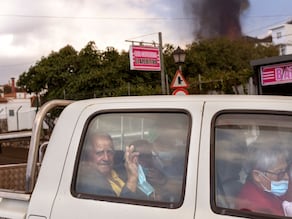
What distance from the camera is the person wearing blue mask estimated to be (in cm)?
207

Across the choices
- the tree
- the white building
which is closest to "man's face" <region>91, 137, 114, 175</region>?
the tree

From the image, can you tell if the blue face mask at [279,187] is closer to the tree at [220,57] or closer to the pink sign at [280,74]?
the pink sign at [280,74]

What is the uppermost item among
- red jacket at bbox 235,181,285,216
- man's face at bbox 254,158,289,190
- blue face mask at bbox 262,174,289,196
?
man's face at bbox 254,158,289,190

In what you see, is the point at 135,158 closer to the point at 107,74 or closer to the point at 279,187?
the point at 279,187

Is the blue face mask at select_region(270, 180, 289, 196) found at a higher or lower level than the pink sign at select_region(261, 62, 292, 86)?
lower

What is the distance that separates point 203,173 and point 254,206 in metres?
0.27

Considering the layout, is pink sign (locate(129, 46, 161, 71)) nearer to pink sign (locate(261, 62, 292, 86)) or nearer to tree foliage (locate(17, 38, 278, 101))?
tree foliage (locate(17, 38, 278, 101))

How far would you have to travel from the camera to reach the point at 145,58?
2672cm

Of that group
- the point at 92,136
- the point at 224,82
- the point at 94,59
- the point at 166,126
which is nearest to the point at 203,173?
the point at 166,126

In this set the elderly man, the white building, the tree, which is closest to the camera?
the elderly man

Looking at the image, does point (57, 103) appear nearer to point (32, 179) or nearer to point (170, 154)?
point (32, 179)

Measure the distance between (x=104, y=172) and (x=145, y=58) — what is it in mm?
24373

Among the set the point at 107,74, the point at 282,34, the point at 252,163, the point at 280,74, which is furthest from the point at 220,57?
the point at 252,163

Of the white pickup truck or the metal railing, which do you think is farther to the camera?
the metal railing
